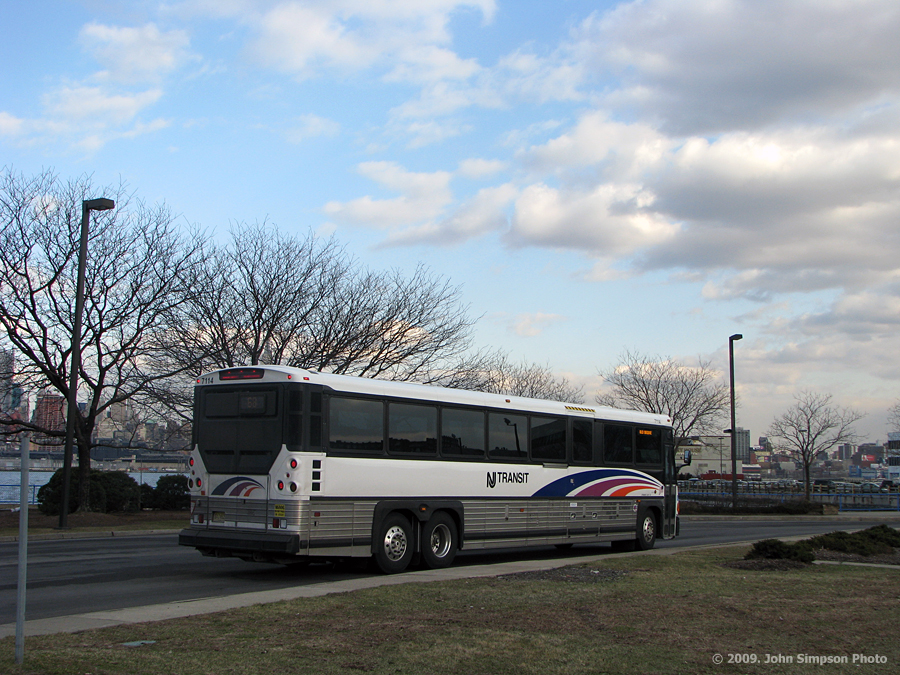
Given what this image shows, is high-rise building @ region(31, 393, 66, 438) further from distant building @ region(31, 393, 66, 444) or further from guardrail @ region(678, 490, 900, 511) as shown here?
guardrail @ region(678, 490, 900, 511)

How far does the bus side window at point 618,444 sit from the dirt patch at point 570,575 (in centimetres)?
547

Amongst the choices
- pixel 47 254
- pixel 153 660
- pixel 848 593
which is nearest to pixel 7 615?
pixel 153 660

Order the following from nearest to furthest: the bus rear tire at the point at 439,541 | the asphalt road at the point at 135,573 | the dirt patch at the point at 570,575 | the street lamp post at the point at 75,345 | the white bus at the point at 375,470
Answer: the asphalt road at the point at 135,573 → the dirt patch at the point at 570,575 → the white bus at the point at 375,470 → the bus rear tire at the point at 439,541 → the street lamp post at the point at 75,345

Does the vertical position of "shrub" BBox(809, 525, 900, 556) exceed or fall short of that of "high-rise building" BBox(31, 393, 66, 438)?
it falls short

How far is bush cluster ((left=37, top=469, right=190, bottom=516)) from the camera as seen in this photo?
27.8m

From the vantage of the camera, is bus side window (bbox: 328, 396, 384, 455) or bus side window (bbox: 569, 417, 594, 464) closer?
bus side window (bbox: 328, 396, 384, 455)

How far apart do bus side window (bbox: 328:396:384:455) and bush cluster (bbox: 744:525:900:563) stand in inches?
261

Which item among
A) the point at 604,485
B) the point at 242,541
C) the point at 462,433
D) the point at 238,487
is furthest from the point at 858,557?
the point at 238,487

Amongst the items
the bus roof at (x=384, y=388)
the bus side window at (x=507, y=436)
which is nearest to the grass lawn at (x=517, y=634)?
the bus roof at (x=384, y=388)

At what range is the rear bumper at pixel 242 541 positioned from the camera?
40.3ft

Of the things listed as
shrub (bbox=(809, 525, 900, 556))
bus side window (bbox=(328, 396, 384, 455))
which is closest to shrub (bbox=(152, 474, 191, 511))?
bus side window (bbox=(328, 396, 384, 455))

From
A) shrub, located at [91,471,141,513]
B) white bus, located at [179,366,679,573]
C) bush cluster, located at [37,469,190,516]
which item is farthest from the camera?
shrub, located at [91,471,141,513]

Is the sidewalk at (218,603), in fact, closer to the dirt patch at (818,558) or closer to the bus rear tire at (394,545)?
the bus rear tire at (394,545)

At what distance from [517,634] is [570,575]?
503cm
